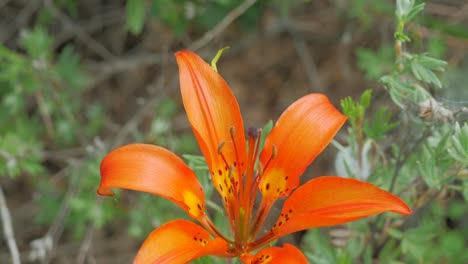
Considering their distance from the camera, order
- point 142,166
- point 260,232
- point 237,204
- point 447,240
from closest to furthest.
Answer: point 142,166 < point 237,204 < point 260,232 < point 447,240

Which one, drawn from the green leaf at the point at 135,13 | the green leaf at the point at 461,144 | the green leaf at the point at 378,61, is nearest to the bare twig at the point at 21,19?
the green leaf at the point at 135,13

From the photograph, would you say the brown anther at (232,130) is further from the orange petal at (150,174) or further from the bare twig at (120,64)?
the bare twig at (120,64)

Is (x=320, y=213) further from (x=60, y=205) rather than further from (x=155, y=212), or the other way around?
(x=60, y=205)

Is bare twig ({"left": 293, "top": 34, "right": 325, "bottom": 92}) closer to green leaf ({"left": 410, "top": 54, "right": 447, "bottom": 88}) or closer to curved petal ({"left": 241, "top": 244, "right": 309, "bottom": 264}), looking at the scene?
green leaf ({"left": 410, "top": 54, "right": 447, "bottom": 88})

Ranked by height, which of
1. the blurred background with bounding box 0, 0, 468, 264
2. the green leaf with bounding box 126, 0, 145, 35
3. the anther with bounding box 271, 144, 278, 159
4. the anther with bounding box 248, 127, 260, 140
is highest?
the green leaf with bounding box 126, 0, 145, 35

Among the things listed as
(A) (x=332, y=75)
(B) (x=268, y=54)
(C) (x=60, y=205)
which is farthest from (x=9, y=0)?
(A) (x=332, y=75)

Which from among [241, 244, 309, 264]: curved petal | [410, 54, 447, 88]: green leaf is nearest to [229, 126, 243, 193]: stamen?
[241, 244, 309, 264]: curved petal
